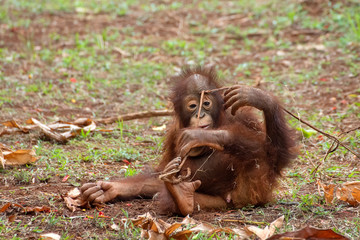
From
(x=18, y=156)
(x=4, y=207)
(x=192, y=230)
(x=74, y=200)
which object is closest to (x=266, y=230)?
(x=192, y=230)

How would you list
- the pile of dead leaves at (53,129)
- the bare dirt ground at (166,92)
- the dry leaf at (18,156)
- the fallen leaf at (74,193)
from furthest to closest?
the pile of dead leaves at (53,129) → the dry leaf at (18,156) → the fallen leaf at (74,193) → the bare dirt ground at (166,92)

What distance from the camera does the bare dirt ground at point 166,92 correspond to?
343 cm

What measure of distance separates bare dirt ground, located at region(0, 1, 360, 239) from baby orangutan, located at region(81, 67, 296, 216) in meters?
0.11

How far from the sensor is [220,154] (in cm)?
373

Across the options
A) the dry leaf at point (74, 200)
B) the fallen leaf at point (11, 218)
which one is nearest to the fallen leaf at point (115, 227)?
the dry leaf at point (74, 200)

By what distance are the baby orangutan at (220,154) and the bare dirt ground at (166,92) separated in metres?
0.11

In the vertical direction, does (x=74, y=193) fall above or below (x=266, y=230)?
below

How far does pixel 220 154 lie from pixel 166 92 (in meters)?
3.16

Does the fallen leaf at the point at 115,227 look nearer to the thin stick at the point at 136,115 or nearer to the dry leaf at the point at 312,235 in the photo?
the dry leaf at the point at 312,235

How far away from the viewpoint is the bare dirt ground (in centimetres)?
343

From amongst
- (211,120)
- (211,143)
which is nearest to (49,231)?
(211,143)

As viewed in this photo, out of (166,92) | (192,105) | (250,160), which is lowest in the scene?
(166,92)

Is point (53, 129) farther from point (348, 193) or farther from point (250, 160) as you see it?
point (348, 193)

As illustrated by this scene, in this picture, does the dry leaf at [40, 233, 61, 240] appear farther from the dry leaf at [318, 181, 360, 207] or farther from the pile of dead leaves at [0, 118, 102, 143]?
the pile of dead leaves at [0, 118, 102, 143]
